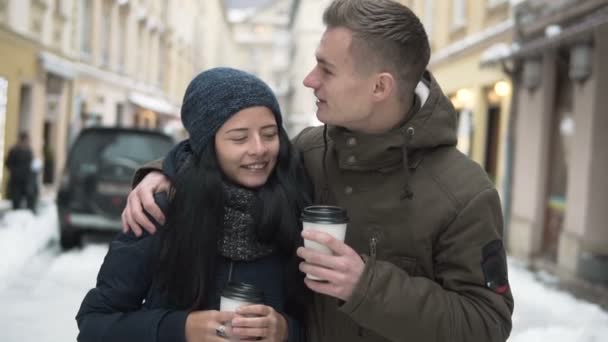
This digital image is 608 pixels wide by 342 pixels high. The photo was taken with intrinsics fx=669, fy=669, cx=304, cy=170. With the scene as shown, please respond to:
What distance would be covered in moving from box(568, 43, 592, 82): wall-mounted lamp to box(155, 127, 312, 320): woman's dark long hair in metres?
7.78

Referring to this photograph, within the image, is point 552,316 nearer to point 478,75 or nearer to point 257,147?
point 257,147

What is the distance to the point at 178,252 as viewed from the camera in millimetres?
1767

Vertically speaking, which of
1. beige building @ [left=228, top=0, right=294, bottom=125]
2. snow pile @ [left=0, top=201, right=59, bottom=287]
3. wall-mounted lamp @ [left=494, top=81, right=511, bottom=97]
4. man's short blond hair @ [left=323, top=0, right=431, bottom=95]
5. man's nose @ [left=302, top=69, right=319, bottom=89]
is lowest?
snow pile @ [left=0, top=201, right=59, bottom=287]

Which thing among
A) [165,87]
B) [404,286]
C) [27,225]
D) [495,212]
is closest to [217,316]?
[404,286]

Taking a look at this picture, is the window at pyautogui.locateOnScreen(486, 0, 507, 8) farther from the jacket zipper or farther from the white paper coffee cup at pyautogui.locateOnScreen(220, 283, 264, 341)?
the white paper coffee cup at pyautogui.locateOnScreen(220, 283, 264, 341)

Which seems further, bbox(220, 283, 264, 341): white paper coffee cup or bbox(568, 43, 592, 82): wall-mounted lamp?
bbox(568, 43, 592, 82): wall-mounted lamp

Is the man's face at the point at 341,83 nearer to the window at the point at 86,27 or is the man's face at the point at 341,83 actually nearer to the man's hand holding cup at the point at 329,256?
the man's hand holding cup at the point at 329,256

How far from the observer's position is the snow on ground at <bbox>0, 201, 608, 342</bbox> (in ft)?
15.5

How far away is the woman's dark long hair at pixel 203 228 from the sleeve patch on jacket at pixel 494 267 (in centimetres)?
53

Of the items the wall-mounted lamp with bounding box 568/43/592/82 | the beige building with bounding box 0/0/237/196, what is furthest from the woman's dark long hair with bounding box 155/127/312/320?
the wall-mounted lamp with bounding box 568/43/592/82

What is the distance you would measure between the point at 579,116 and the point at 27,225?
7.68 metres

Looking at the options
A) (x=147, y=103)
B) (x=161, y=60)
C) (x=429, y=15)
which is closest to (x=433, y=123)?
(x=429, y=15)

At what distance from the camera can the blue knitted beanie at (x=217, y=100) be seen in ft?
5.92

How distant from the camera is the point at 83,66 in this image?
17453 millimetres
